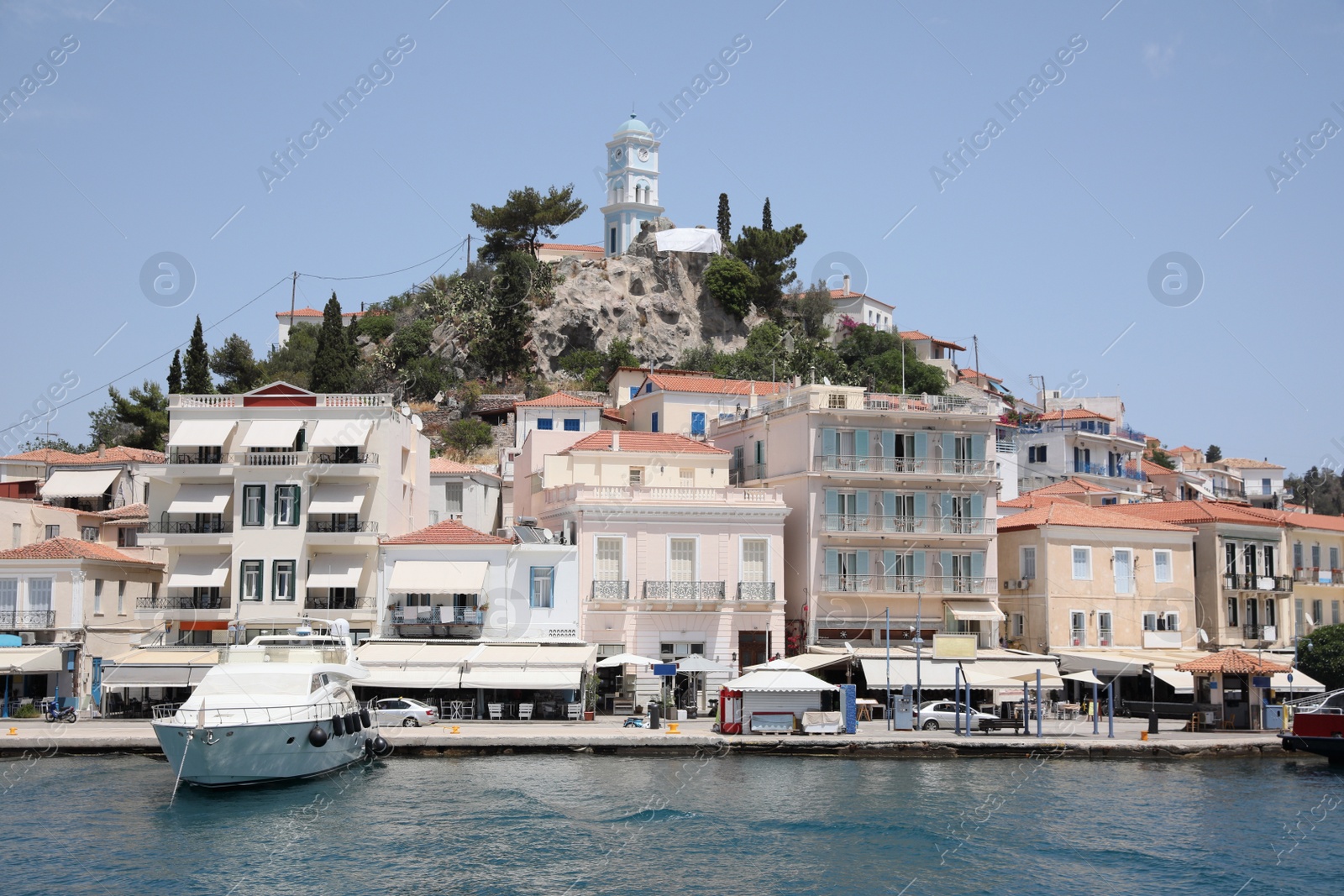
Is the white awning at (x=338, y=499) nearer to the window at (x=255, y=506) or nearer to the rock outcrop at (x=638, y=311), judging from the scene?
the window at (x=255, y=506)

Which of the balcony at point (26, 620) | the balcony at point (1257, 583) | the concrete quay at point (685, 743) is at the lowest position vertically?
the concrete quay at point (685, 743)

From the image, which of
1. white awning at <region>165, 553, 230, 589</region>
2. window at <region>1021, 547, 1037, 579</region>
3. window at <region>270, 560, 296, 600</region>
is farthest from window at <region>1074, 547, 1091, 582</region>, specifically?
white awning at <region>165, 553, 230, 589</region>

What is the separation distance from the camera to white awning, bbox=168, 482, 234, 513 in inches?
1989

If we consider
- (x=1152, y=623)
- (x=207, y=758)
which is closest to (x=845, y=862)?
(x=207, y=758)

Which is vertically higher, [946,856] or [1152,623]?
[1152,623]

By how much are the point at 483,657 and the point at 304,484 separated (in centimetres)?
1054

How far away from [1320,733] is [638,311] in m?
67.7

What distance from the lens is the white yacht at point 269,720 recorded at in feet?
113

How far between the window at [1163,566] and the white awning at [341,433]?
107ft

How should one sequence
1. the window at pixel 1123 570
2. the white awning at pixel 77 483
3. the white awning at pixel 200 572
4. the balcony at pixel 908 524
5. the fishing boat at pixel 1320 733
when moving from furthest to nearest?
the white awning at pixel 77 483, the window at pixel 1123 570, the balcony at pixel 908 524, the white awning at pixel 200 572, the fishing boat at pixel 1320 733

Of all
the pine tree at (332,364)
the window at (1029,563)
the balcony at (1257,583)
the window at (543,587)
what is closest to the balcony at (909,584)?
the window at (1029,563)

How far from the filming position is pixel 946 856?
93.9ft

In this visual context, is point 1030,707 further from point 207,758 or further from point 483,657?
point 207,758

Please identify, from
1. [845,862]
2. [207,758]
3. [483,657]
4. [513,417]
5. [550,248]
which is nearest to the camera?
[845,862]
